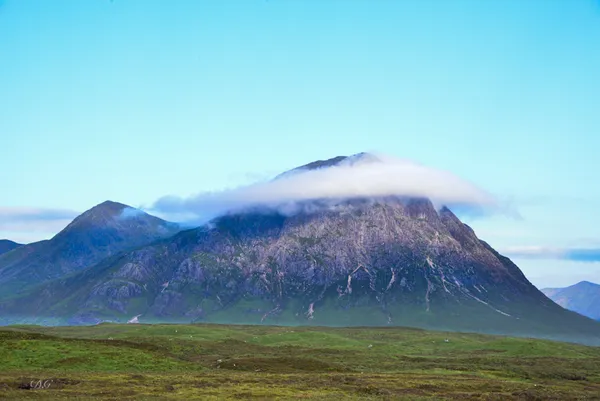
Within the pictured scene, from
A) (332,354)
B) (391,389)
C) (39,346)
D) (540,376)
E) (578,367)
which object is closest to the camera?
(391,389)

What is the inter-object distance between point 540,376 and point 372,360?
4532 centimetres

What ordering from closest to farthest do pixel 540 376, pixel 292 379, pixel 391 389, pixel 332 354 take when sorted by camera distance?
pixel 391 389 < pixel 292 379 < pixel 540 376 < pixel 332 354

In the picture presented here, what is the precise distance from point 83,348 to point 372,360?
75.6 m

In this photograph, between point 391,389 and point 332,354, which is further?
point 332,354

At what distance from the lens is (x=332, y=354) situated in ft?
611

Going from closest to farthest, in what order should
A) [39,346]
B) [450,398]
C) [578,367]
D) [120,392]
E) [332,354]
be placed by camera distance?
[120,392]
[450,398]
[39,346]
[578,367]
[332,354]

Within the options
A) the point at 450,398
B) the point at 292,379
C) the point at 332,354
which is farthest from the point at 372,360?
the point at 450,398

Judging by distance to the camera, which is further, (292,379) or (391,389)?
(292,379)

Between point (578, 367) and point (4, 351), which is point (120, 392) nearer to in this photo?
point (4, 351)

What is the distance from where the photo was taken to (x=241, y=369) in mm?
139750

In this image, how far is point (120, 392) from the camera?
9475cm

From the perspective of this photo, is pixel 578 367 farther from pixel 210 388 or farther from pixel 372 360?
pixel 210 388

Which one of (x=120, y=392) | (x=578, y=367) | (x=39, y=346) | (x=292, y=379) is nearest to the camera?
(x=120, y=392)

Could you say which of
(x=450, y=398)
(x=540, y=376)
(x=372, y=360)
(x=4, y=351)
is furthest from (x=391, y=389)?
(x=4, y=351)
